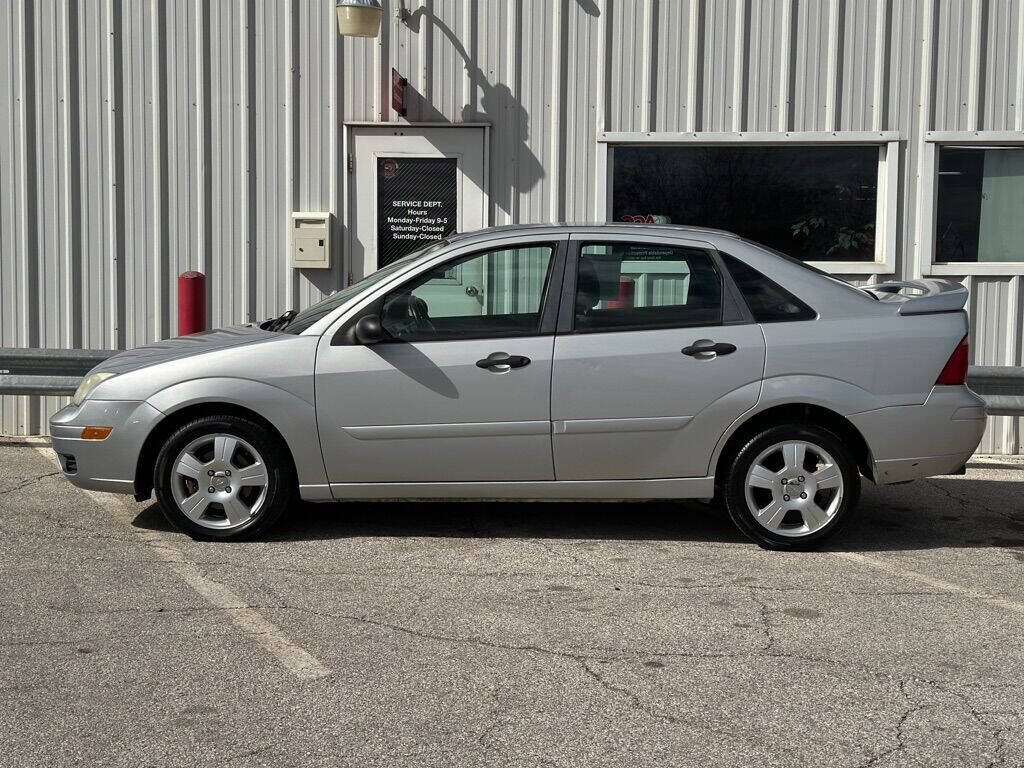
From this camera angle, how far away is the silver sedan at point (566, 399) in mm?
6121

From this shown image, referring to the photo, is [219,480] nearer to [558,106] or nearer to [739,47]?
[558,106]

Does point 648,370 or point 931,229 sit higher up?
point 931,229

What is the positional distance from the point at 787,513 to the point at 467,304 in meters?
1.97

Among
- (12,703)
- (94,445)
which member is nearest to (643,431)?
(94,445)

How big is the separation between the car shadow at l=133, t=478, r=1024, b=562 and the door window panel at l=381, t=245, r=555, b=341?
3.79 ft

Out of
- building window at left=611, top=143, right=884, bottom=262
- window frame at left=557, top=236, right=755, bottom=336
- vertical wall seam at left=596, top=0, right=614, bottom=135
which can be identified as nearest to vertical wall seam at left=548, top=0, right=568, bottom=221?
vertical wall seam at left=596, top=0, right=614, bottom=135

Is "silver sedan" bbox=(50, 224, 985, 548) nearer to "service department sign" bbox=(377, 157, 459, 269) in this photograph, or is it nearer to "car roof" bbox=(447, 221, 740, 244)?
"car roof" bbox=(447, 221, 740, 244)

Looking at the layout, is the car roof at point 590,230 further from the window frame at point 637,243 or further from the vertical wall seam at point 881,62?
the vertical wall seam at point 881,62

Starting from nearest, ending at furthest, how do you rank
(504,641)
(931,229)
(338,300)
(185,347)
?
(504,641) < (185,347) < (338,300) < (931,229)

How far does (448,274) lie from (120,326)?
172 inches

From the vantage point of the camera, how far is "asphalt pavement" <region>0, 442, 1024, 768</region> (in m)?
3.78

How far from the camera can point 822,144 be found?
956cm

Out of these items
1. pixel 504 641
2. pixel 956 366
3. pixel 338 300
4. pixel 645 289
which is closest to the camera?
pixel 504 641

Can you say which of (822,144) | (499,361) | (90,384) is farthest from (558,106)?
(90,384)
